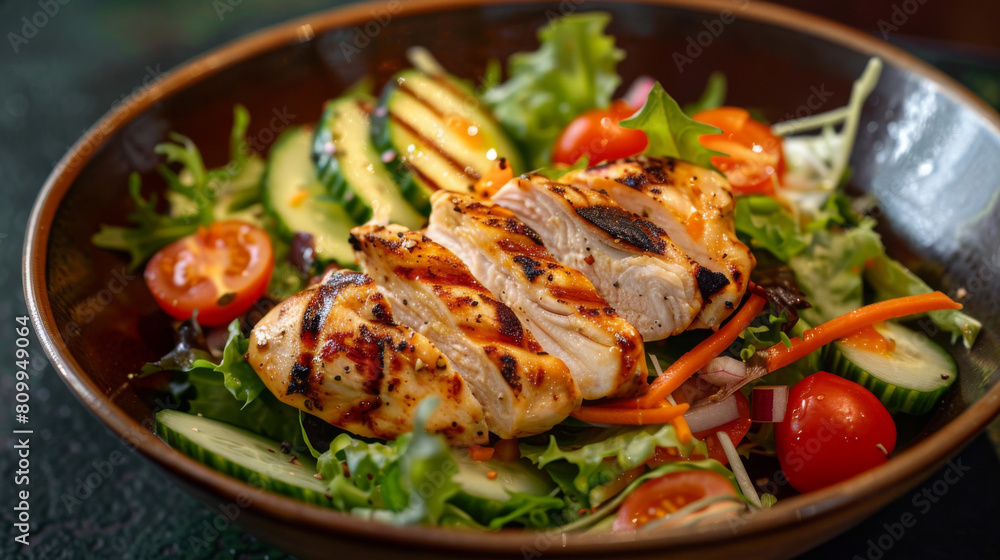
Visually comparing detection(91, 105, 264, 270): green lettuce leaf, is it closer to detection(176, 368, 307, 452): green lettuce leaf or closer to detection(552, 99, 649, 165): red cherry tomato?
detection(176, 368, 307, 452): green lettuce leaf

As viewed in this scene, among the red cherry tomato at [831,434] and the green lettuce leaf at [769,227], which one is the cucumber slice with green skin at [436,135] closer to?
the green lettuce leaf at [769,227]

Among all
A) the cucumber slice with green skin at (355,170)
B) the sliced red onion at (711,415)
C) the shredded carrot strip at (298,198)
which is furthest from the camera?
the shredded carrot strip at (298,198)

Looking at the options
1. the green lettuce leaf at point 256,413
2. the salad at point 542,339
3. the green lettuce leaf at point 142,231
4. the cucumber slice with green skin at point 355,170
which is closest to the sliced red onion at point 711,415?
the salad at point 542,339

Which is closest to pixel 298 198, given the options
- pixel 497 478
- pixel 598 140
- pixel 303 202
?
pixel 303 202

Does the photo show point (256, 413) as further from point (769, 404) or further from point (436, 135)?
point (769, 404)

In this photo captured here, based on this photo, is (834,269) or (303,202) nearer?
(834,269)

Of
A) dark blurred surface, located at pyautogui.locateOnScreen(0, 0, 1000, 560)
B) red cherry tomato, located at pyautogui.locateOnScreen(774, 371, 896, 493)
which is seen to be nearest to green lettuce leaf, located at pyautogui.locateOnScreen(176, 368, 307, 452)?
dark blurred surface, located at pyautogui.locateOnScreen(0, 0, 1000, 560)

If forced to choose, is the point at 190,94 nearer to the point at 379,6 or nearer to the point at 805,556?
the point at 379,6
